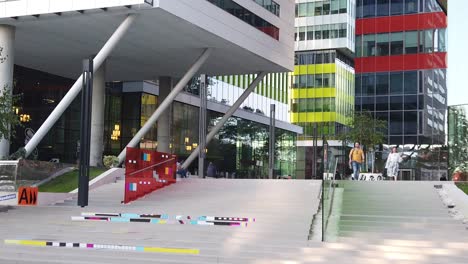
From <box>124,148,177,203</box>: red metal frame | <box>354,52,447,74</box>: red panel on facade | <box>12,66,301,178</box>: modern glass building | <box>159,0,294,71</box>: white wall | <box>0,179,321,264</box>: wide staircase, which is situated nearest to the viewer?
<box>0,179,321,264</box>: wide staircase

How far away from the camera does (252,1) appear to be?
37.8 meters

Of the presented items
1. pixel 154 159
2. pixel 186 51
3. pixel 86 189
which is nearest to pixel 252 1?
pixel 186 51

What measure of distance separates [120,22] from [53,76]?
1780 centimetres

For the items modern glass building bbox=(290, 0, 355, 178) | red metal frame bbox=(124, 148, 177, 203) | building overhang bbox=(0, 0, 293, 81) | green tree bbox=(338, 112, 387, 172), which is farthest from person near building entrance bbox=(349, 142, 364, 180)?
modern glass building bbox=(290, 0, 355, 178)

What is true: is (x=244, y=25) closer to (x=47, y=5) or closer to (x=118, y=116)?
(x=47, y=5)

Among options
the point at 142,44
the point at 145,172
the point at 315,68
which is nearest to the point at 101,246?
the point at 145,172

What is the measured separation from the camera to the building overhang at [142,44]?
99.6 feet

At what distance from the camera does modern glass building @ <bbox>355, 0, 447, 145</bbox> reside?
217 ft

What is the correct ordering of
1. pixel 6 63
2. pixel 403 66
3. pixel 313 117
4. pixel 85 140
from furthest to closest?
1. pixel 313 117
2. pixel 403 66
3. pixel 6 63
4. pixel 85 140

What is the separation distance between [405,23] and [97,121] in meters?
40.9

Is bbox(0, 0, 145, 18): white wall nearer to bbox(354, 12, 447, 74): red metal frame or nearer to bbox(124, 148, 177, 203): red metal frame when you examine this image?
bbox(124, 148, 177, 203): red metal frame

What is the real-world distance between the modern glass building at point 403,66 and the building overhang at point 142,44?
2695 cm

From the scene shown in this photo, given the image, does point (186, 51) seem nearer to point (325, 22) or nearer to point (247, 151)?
point (247, 151)

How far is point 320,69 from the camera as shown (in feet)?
281
